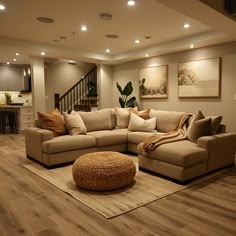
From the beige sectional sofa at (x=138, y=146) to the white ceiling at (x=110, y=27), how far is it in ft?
5.58

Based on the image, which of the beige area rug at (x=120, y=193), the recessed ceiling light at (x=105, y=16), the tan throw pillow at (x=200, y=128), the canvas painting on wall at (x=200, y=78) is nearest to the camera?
the beige area rug at (x=120, y=193)

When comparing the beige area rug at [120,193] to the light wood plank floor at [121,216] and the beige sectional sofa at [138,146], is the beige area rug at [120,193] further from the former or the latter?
the beige sectional sofa at [138,146]

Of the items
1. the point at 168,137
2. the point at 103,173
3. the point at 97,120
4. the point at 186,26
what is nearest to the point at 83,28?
the point at 97,120

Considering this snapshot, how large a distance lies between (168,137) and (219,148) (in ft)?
2.55

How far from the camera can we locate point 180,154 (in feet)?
9.85

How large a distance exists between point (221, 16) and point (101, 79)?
4.85m

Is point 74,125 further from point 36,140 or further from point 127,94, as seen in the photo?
point 127,94

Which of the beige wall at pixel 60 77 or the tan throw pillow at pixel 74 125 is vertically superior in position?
the beige wall at pixel 60 77

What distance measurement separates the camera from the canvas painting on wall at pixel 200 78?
5066mm

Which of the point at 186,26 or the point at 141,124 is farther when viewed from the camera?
the point at 141,124

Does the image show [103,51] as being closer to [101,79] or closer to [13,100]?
[101,79]

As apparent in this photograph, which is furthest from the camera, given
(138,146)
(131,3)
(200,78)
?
(200,78)

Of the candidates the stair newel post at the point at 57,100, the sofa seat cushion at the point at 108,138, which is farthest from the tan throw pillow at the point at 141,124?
the stair newel post at the point at 57,100

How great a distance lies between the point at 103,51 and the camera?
257 inches
